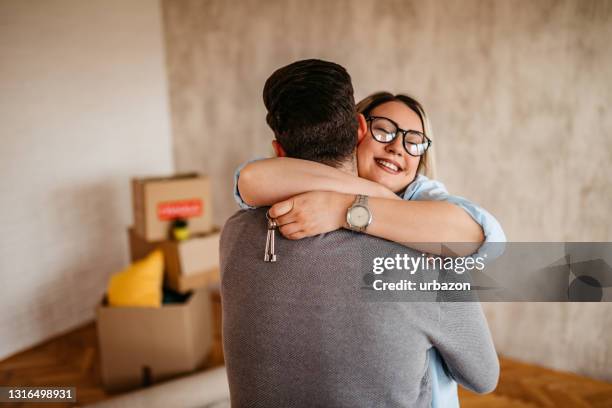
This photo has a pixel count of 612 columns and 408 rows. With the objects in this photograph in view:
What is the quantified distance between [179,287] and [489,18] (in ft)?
7.86

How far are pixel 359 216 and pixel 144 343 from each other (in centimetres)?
202

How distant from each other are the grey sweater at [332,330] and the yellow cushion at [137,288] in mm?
1719

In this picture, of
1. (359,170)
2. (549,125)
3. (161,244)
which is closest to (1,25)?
(161,244)

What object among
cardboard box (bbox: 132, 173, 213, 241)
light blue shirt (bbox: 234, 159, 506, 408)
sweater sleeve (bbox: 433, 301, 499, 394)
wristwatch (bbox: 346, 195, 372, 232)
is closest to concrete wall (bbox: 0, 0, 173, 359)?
cardboard box (bbox: 132, 173, 213, 241)

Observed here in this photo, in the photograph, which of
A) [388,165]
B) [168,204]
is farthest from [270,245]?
[168,204]

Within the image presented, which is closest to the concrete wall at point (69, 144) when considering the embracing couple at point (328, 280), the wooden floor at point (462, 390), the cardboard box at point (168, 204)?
the wooden floor at point (462, 390)

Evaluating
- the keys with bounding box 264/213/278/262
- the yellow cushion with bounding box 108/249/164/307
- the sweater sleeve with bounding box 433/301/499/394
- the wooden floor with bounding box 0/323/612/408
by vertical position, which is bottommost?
the wooden floor with bounding box 0/323/612/408

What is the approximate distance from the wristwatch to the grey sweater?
23 millimetres

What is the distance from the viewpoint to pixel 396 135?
153cm

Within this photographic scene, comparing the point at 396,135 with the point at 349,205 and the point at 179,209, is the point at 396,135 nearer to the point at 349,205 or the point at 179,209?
the point at 349,205

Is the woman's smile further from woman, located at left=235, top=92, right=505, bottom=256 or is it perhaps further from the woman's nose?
woman, located at left=235, top=92, right=505, bottom=256

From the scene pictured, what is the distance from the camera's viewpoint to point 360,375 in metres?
0.98

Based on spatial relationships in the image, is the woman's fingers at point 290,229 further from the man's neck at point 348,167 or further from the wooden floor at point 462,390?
the wooden floor at point 462,390

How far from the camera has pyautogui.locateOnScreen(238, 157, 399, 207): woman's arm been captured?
3.59 ft
